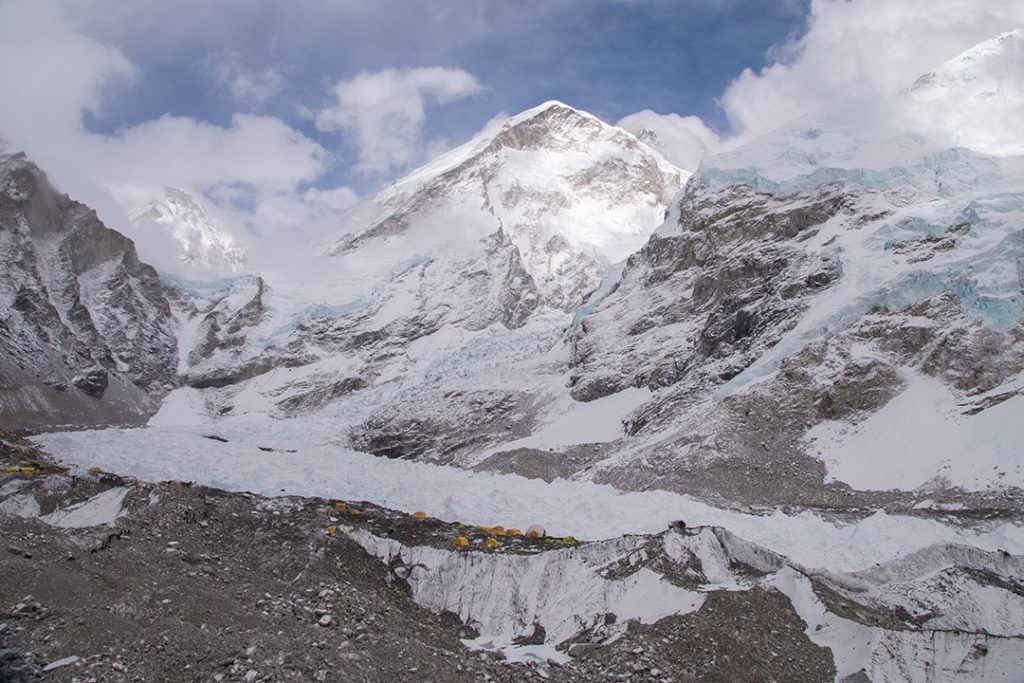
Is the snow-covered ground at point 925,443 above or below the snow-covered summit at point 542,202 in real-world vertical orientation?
below

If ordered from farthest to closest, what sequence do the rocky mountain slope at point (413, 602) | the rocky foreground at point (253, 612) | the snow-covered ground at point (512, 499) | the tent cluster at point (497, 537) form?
the snow-covered ground at point (512, 499)
the tent cluster at point (497, 537)
the rocky mountain slope at point (413, 602)
the rocky foreground at point (253, 612)

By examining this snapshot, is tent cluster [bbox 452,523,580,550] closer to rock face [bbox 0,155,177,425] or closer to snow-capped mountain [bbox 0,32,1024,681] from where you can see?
snow-capped mountain [bbox 0,32,1024,681]

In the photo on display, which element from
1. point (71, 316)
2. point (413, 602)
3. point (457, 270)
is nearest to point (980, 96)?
point (457, 270)

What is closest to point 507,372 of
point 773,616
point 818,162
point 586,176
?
point 818,162

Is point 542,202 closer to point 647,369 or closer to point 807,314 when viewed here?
point 647,369

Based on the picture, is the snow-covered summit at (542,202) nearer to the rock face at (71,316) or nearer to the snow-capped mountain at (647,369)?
the snow-capped mountain at (647,369)

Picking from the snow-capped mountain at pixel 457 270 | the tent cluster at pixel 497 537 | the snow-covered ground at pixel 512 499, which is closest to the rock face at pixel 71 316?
the snow-capped mountain at pixel 457 270
